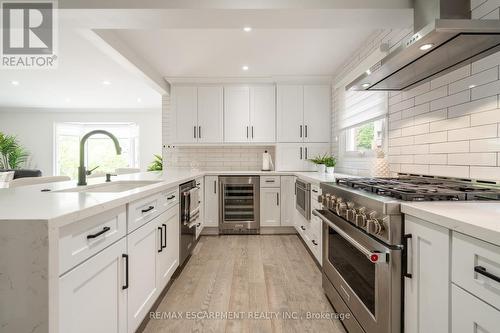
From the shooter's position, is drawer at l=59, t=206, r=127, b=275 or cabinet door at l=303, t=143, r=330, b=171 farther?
cabinet door at l=303, t=143, r=330, b=171

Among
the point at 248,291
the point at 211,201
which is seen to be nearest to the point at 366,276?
the point at 248,291

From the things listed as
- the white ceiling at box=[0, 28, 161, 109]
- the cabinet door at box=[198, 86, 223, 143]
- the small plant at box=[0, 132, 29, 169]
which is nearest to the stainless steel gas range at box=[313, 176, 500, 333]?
the cabinet door at box=[198, 86, 223, 143]

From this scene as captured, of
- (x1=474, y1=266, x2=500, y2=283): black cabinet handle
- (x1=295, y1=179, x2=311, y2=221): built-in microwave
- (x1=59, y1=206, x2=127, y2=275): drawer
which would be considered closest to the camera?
(x1=474, y1=266, x2=500, y2=283): black cabinet handle

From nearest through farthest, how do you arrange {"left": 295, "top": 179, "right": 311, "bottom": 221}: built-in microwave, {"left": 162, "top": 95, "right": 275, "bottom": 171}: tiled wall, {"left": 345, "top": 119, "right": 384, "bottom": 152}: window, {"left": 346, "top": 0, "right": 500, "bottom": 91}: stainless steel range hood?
{"left": 346, "top": 0, "right": 500, "bottom": 91}: stainless steel range hood → {"left": 345, "top": 119, "right": 384, "bottom": 152}: window → {"left": 295, "top": 179, "right": 311, "bottom": 221}: built-in microwave → {"left": 162, "top": 95, "right": 275, "bottom": 171}: tiled wall

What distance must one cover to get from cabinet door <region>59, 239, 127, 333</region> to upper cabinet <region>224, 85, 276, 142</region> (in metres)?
3.11

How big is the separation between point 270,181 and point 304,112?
1.31 meters

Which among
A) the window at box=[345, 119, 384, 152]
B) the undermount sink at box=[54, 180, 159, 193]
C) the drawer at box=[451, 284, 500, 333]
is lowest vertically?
the drawer at box=[451, 284, 500, 333]

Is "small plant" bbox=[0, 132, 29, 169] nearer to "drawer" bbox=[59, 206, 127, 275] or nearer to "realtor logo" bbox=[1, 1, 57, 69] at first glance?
"realtor logo" bbox=[1, 1, 57, 69]

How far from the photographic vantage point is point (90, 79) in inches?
178

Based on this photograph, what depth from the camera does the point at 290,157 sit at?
4137mm

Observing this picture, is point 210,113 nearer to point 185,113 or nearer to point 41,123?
point 185,113

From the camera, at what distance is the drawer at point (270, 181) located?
12.4 ft

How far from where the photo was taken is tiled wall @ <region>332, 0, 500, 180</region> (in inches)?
54.6

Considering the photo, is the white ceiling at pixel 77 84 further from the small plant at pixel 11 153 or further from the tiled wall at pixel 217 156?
the tiled wall at pixel 217 156
